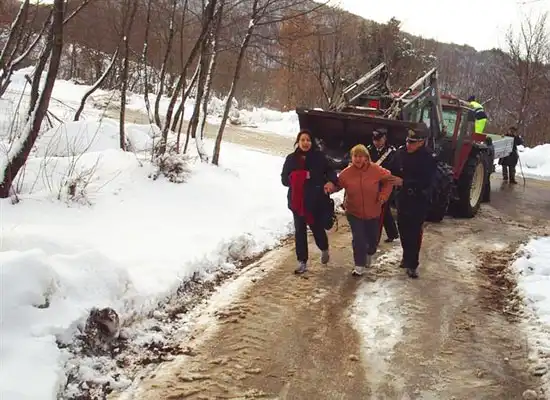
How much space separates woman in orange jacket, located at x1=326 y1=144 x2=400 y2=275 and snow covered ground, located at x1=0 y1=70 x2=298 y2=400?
1.39 meters

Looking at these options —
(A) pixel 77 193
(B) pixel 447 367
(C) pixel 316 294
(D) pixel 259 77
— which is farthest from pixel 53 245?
(D) pixel 259 77

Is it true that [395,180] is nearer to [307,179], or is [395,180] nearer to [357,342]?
[307,179]

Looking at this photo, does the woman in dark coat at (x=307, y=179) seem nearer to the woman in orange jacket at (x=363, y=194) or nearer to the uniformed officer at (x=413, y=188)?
the woman in orange jacket at (x=363, y=194)

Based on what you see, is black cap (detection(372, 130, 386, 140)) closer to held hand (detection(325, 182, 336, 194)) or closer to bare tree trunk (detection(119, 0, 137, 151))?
held hand (detection(325, 182, 336, 194))

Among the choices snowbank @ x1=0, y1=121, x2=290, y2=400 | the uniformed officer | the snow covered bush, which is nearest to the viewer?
snowbank @ x1=0, y1=121, x2=290, y2=400

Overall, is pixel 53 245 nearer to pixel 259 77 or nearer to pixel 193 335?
pixel 193 335

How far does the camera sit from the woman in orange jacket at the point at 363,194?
18.9 ft

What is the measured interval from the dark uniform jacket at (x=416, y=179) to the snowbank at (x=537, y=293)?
1.33 m

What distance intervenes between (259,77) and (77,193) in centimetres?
3973

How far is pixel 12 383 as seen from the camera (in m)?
3.22

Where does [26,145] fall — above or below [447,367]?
above

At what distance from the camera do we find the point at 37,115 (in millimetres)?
6020

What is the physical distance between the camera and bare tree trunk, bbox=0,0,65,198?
234 inches

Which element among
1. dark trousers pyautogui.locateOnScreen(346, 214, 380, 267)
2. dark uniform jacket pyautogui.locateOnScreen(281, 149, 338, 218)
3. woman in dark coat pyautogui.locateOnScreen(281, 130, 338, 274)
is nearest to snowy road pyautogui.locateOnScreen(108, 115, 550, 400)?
dark trousers pyautogui.locateOnScreen(346, 214, 380, 267)
